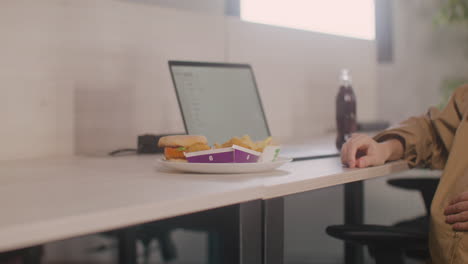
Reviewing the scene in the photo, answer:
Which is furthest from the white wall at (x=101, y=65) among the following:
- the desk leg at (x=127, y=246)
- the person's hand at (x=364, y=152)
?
the person's hand at (x=364, y=152)

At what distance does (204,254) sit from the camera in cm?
237

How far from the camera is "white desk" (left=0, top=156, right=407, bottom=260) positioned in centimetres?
53

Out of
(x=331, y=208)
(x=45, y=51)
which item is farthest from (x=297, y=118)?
(x=45, y=51)

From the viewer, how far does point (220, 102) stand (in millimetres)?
1407

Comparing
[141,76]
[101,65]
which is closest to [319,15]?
[141,76]

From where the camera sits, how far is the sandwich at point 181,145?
0.98 m

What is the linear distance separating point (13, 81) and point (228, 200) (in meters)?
0.81

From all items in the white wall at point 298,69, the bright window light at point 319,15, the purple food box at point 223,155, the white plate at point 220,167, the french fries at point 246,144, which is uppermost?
the bright window light at point 319,15

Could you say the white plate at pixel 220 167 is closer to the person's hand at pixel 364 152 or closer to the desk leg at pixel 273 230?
the desk leg at pixel 273 230

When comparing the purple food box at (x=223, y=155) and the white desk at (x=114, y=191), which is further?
the purple food box at (x=223, y=155)

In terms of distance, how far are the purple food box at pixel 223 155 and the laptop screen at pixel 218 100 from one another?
330mm

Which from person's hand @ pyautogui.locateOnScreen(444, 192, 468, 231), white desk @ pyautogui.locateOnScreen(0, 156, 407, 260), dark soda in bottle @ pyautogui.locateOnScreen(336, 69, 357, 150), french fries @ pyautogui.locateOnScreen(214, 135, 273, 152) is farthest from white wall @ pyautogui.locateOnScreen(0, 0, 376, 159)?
person's hand @ pyautogui.locateOnScreen(444, 192, 468, 231)

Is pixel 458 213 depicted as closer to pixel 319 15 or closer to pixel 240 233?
pixel 240 233

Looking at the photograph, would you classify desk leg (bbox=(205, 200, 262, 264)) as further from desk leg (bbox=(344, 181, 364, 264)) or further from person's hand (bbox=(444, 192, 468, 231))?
desk leg (bbox=(344, 181, 364, 264))
